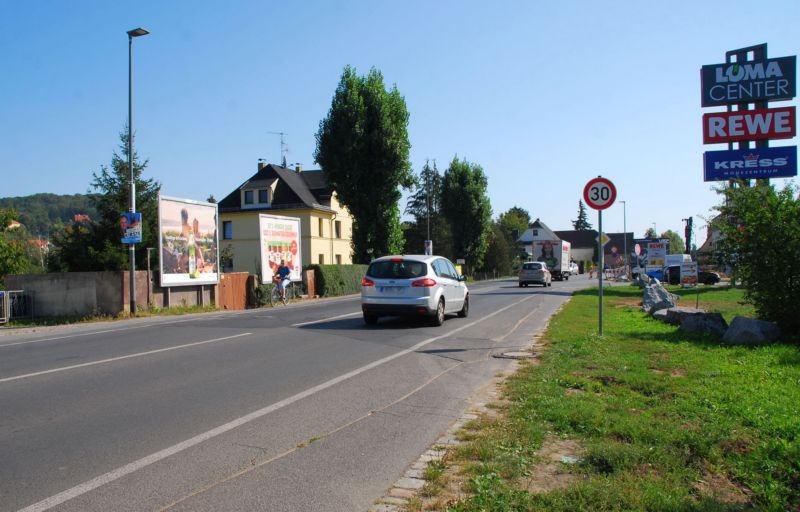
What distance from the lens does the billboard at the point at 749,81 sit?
3294 cm

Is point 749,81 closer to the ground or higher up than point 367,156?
higher up

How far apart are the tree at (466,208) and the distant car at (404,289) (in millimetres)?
56416

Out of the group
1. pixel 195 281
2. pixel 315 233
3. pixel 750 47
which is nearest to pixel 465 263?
pixel 315 233

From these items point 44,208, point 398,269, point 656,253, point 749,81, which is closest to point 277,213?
point 656,253

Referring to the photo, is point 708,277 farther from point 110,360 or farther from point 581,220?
point 581,220

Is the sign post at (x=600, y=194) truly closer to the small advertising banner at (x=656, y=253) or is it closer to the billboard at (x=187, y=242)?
the billboard at (x=187, y=242)

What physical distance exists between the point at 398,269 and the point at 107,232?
17.8 meters

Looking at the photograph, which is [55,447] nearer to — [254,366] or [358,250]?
[254,366]

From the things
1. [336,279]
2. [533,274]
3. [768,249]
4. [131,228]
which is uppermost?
[131,228]

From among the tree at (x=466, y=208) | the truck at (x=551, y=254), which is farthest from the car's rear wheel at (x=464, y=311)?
the tree at (x=466, y=208)

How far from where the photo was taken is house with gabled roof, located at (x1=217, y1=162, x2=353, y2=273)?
57.7m

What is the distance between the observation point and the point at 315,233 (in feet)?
192

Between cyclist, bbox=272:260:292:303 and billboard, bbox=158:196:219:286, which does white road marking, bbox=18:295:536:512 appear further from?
cyclist, bbox=272:260:292:303

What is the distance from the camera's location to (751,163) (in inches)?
1323
